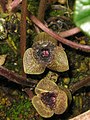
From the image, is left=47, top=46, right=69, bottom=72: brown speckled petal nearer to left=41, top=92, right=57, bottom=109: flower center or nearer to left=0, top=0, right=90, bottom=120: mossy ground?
left=41, top=92, right=57, bottom=109: flower center

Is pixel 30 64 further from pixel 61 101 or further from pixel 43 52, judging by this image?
pixel 61 101

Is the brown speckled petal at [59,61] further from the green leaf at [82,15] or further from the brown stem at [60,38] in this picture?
the green leaf at [82,15]

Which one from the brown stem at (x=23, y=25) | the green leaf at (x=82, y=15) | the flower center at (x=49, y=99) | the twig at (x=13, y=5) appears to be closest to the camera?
the green leaf at (x=82, y=15)

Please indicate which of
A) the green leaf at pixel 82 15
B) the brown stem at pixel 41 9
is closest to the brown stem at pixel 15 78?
the brown stem at pixel 41 9

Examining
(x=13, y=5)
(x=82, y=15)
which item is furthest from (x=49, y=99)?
(x=82, y=15)

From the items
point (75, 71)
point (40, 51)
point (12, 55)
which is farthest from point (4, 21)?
point (75, 71)
